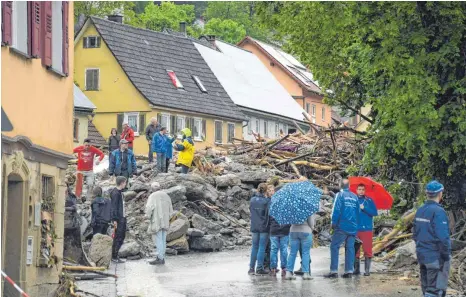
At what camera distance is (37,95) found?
20.6 metres

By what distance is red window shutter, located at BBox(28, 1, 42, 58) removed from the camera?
20.1 metres

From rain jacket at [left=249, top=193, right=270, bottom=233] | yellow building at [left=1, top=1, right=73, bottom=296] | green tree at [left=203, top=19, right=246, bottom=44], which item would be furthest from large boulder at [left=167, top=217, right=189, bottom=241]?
green tree at [left=203, top=19, right=246, bottom=44]

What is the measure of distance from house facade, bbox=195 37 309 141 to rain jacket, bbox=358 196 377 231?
1941 inches

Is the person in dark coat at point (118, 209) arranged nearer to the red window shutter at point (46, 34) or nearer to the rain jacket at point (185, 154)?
the red window shutter at point (46, 34)

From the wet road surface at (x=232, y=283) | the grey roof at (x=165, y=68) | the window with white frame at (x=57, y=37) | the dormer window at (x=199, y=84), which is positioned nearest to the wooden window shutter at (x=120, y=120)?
the grey roof at (x=165, y=68)

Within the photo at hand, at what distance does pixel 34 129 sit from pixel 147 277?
5600mm

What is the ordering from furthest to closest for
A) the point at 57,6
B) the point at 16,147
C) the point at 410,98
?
the point at 410,98 < the point at 57,6 < the point at 16,147

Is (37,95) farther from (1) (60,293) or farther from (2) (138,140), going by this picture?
(2) (138,140)

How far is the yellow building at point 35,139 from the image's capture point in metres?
18.8

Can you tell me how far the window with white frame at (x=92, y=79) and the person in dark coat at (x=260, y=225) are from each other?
4344 cm

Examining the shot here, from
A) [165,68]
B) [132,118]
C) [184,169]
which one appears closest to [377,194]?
[184,169]

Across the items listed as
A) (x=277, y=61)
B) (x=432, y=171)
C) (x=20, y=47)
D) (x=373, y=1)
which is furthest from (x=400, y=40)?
(x=277, y=61)

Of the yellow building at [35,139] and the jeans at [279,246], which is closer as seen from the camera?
the yellow building at [35,139]

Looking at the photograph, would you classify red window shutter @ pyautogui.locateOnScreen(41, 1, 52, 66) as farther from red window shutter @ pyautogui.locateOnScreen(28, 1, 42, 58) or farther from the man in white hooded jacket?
the man in white hooded jacket
